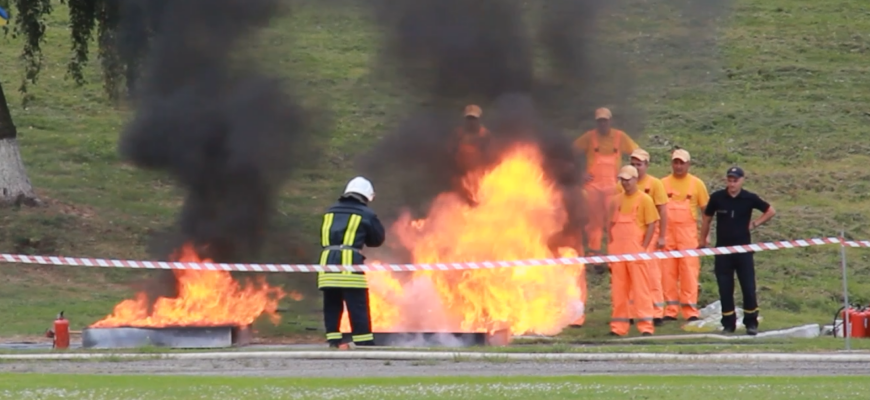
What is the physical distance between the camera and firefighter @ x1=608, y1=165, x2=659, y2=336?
13695mm

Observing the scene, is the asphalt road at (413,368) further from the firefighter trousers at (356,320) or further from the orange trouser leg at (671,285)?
the orange trouser leg at (671,285)

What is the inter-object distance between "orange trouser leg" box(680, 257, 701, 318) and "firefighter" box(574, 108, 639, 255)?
122cm

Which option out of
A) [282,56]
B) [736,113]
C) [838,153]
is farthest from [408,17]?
[736,113]

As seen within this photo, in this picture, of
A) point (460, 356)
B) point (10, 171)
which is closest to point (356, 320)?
point (460, 356)

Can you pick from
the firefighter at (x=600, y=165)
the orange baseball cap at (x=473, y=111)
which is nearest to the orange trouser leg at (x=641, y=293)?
the firefighter at (x=600, y=165)

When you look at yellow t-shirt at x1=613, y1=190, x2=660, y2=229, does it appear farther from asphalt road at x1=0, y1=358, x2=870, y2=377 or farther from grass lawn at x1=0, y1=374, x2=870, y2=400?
grass lawn at x1=0, y1=374, x2=870, y2=400

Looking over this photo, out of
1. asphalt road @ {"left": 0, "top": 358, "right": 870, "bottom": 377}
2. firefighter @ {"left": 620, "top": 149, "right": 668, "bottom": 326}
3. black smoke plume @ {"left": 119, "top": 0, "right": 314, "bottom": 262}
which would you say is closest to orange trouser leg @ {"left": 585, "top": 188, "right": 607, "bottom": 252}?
firefighter @ {"left": 620, "top": 149, "right": 668, "bottom": 326}

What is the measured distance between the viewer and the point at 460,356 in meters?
11.0

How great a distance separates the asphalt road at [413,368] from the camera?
10148mm

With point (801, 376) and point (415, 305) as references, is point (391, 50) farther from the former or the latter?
point (801, 376)

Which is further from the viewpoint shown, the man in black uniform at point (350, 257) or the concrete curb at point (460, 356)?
the man in black uniform at point (350, 257)

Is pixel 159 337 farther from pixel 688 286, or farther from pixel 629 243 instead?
pixel 688 286

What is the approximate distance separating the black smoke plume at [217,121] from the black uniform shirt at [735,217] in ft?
15.0

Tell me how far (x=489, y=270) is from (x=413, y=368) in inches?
124
